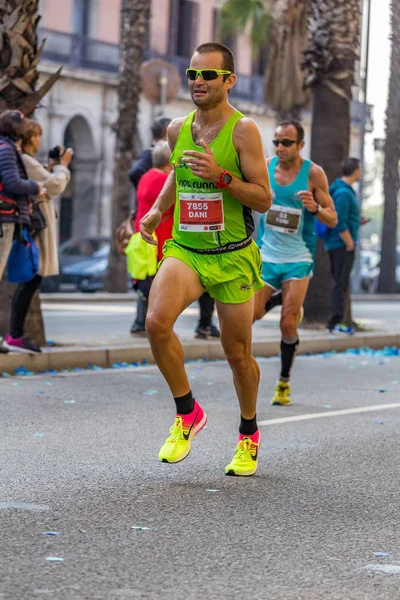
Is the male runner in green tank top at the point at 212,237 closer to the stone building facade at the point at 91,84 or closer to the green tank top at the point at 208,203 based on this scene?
the green tank top at the point at 208,203

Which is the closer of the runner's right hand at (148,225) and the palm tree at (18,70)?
the runner's right hand at (148,225)

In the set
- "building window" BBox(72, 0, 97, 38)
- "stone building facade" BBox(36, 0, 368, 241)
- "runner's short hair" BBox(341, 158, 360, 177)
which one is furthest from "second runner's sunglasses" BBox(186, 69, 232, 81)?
"building window" BBox(72, 0, 97, 38)

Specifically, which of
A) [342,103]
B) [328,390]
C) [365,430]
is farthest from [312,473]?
[342,103]

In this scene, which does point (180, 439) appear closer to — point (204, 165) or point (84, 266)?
point (204, 165)

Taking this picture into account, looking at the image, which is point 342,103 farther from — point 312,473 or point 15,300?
point 312,473

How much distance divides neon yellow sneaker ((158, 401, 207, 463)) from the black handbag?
15.5ft

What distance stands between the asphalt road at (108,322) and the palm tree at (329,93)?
2.44ft

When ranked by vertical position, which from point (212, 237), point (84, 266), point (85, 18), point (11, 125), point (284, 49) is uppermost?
point (85, 18)

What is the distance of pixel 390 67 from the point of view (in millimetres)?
34562

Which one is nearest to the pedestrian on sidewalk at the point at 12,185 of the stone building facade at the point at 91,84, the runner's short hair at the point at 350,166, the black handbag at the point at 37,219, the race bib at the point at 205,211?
the black handbag at the point at 37,219

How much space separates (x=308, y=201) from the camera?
369 inches

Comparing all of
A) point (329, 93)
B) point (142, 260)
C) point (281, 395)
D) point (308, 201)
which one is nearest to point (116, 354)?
point (142, 260)

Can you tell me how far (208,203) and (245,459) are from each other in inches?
49.0

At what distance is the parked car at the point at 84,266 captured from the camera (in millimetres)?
32688
